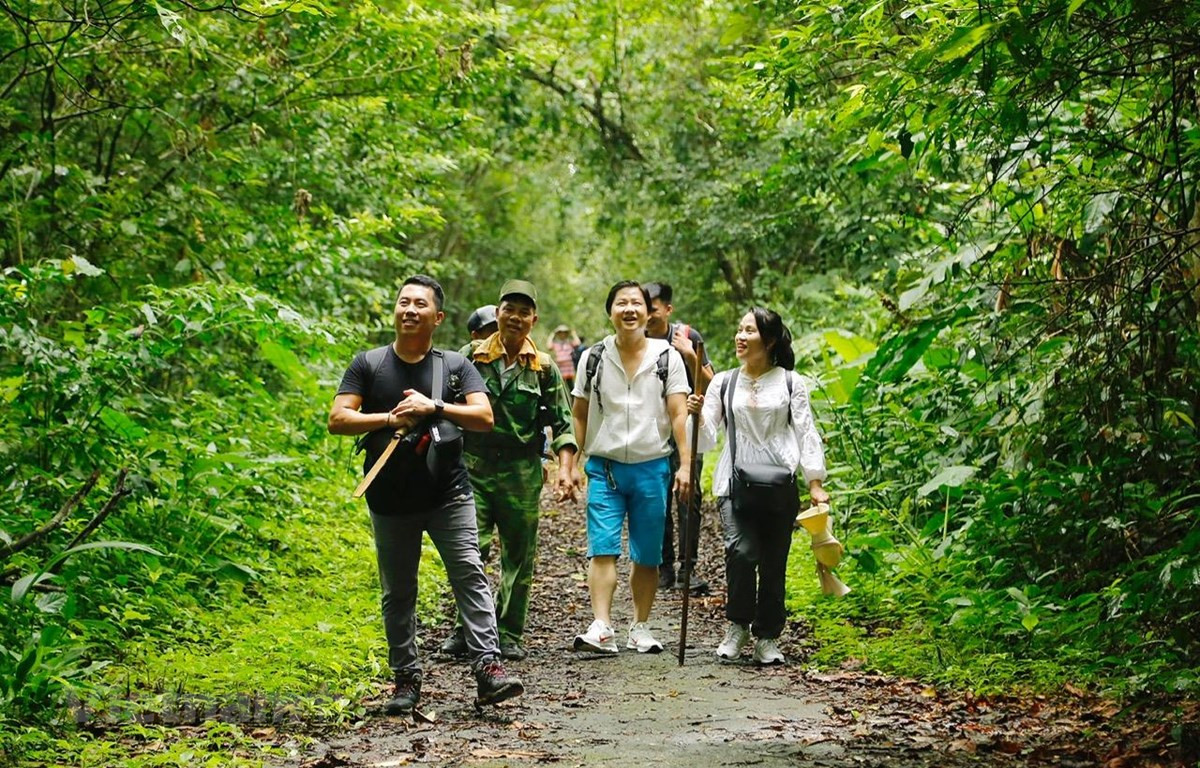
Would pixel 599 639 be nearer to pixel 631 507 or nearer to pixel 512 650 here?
pixel 512 650

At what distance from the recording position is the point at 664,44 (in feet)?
69.7

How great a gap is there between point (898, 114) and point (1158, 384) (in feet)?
8.57

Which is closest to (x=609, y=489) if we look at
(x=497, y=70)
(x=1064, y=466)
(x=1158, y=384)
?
(x=1064, y=466)

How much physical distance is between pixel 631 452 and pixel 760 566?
1118 millimetres

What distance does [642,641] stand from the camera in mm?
7371

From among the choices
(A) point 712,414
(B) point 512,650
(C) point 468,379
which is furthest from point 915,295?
(B) point 512,650

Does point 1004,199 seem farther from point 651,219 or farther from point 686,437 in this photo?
point 651,219

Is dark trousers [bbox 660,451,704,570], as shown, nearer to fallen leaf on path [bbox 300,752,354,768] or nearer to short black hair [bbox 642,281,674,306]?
short black hair [bbox 642,281,674,306]

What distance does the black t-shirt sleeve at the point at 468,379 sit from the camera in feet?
19.0

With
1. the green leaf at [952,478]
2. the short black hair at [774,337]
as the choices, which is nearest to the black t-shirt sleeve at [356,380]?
the short black hair at [774,337]

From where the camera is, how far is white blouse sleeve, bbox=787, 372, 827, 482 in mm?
6906

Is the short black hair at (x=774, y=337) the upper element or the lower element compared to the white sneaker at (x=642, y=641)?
upper

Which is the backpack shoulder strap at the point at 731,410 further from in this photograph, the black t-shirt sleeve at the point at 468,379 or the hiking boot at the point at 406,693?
the hiking boot at the point at 406,693

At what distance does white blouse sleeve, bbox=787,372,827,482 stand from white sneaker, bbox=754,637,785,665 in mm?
1055
